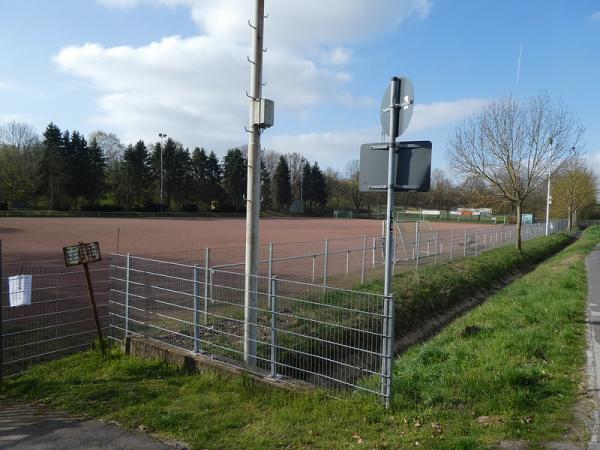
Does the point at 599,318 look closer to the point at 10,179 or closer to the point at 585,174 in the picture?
the point at 585,174

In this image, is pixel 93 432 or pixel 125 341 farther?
pixel 125 341

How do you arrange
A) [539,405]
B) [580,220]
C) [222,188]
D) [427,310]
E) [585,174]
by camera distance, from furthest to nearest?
[222,188] < [580,220] < [585,174] < [427,310] < [539,405]

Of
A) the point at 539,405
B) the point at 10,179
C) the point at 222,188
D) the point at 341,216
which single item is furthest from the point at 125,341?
the point at 341,216

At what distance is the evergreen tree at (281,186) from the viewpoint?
3994 inches

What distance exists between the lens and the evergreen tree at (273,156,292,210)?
101 metres

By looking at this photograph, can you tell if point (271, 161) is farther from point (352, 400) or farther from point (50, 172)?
point (352, 400)

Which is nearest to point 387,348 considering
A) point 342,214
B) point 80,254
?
point 80,254

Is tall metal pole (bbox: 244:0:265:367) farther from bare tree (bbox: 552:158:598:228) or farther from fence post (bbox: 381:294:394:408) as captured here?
bare tree (bbox: 552:158:598:228)

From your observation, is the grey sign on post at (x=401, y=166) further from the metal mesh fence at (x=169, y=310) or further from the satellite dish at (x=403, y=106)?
the metal mesh fence at (x=169, y=310)

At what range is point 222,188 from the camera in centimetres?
8950

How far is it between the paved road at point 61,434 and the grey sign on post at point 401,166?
3185 mm

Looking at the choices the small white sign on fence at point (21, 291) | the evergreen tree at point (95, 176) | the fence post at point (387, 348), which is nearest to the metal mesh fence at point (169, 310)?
the small white sign on fence at point (21, 291)

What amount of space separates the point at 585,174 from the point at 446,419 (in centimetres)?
5944

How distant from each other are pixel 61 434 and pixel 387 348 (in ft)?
10.1
